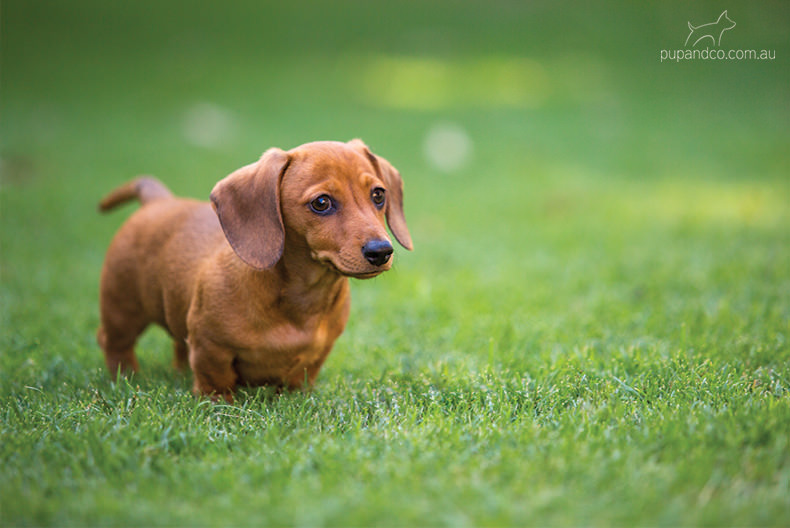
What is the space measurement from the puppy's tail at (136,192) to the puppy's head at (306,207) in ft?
4.34

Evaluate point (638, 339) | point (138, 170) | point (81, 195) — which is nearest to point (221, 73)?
point (138, 170)

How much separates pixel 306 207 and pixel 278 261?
0.89 feet

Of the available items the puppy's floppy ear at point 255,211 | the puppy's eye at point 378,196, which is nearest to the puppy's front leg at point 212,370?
the puppy's floppy ear at point 255,211

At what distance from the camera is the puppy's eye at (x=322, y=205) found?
2.88 metres

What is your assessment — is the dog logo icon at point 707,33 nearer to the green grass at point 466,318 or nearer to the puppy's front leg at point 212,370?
the green grass at point 466,318

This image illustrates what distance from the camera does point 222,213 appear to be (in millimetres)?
2963

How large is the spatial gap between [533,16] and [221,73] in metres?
8.07

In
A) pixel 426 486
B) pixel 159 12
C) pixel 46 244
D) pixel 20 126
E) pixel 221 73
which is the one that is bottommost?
pixel 426 486

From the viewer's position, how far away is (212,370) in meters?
3.09

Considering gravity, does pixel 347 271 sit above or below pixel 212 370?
above

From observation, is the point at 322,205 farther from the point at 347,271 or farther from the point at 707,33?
the point at 707,33

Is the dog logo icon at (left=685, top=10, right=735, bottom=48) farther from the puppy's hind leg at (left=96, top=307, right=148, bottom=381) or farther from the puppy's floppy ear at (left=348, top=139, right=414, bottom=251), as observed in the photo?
the puppy's hind leg at (left=96, top=307, right=148, bottom=381)

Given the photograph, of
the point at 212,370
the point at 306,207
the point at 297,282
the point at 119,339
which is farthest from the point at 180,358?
the point at 306,207

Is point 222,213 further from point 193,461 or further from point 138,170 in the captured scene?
point 138,170
